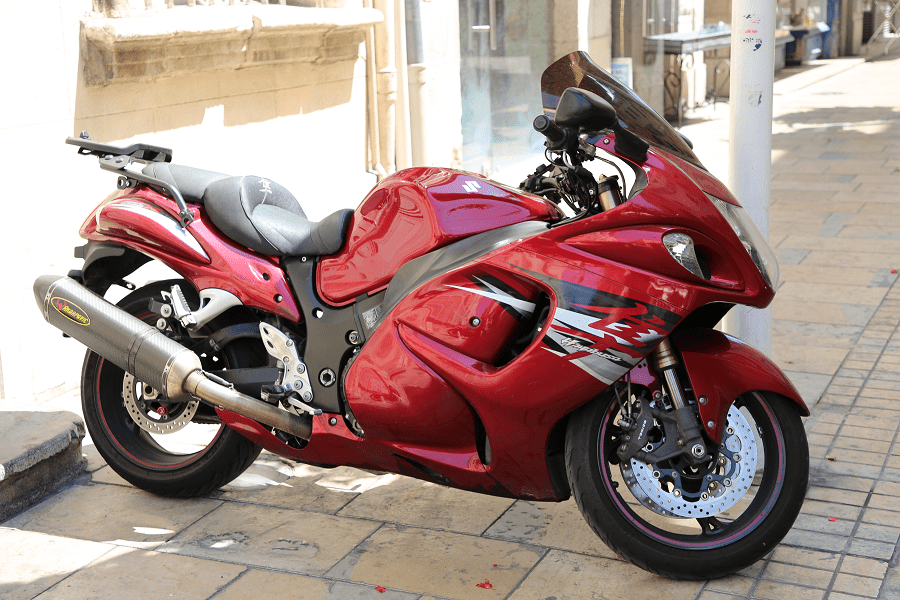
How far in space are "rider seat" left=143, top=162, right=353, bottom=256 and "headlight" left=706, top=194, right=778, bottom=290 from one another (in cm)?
119

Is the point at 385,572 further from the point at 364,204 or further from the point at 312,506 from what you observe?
the point at 364,204

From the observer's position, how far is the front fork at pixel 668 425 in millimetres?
2818

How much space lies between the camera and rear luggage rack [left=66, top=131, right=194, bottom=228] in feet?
11.1

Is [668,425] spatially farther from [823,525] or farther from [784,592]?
[823,525]

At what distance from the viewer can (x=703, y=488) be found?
115 inches

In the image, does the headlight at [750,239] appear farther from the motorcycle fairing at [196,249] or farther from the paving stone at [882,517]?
the motorcycle fairing at [196,249]

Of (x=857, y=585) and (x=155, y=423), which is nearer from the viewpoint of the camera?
(x=857, y=585)

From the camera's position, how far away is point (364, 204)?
3.17 metres

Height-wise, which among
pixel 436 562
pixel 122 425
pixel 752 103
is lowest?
pixel 436 562

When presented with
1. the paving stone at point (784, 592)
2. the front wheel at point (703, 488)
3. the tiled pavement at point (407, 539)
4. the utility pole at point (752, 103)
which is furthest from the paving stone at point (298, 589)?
the utility pole at point (752, 103)

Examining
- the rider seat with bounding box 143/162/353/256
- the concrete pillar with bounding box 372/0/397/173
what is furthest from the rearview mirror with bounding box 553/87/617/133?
the concrete pillar with bounding box 372/0/397/173

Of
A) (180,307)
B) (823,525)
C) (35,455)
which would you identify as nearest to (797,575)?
(823,525)

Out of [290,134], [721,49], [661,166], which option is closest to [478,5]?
[290,134]

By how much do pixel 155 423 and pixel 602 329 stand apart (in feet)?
5.82
